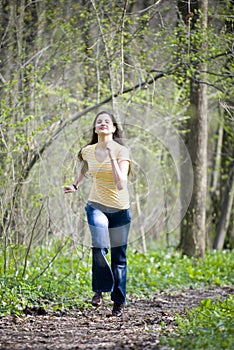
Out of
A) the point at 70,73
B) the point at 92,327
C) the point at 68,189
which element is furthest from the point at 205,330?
the point at 70,73

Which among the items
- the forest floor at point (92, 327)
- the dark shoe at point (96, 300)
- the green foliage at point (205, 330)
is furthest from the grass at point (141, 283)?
the dark shoe at point (96, 300)

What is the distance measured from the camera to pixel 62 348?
4316mm

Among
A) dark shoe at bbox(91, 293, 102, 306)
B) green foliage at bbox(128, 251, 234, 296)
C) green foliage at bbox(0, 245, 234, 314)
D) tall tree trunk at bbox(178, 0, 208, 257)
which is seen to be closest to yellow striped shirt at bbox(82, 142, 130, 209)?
dark shoe at bbox(91, 293, 102, 306)

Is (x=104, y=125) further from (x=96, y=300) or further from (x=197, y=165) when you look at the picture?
(x=197, y=165)

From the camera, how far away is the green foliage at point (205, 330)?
13.4 feet

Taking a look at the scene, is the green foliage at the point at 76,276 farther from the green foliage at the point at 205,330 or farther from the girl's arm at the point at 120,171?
the green foliage at the point at 205,330

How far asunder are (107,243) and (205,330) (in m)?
1.64

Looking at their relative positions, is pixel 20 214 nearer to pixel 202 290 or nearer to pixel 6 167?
pixel 6 167

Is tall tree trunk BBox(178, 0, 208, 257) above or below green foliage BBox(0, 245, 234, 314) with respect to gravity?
above

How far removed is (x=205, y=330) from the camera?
14.9 feet

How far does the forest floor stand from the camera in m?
4.48

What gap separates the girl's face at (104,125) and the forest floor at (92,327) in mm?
1779

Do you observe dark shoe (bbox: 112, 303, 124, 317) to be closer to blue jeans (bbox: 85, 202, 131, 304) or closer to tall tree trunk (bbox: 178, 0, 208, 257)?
blue jeans (bbox: 85, 202, 131, 304)

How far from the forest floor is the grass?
18cm
